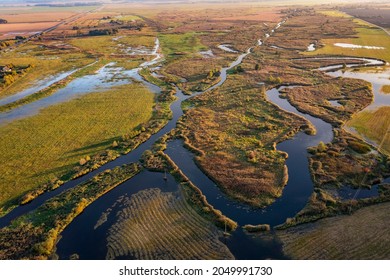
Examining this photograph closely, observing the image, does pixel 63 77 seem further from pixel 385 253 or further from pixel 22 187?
pixel 385 253

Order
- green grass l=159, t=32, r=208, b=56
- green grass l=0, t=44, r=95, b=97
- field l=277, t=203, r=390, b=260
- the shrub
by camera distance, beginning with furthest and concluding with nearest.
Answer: green grass l=159, t=32, r=208, b=56
green grass l=0, t=44, r=95, b=97
the shrub
field l=277, t=203, r=390, b=260

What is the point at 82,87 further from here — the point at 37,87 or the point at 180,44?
the point at 180,44

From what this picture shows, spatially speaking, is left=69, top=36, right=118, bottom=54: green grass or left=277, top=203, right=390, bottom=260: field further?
left=69, top=36, right=118, bottom=54: green grass

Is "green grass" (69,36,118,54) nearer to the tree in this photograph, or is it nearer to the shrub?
the tree

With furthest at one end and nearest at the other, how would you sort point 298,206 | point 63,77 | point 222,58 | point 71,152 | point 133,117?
point 222,58 < point 63,77 < point 133,117 < point 71,152 < point 298,206

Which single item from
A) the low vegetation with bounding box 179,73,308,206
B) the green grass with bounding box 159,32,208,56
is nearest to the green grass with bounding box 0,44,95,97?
the green grass with bounding box 159,32,208,56

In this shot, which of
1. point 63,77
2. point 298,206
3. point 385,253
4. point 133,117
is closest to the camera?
point 385,253
